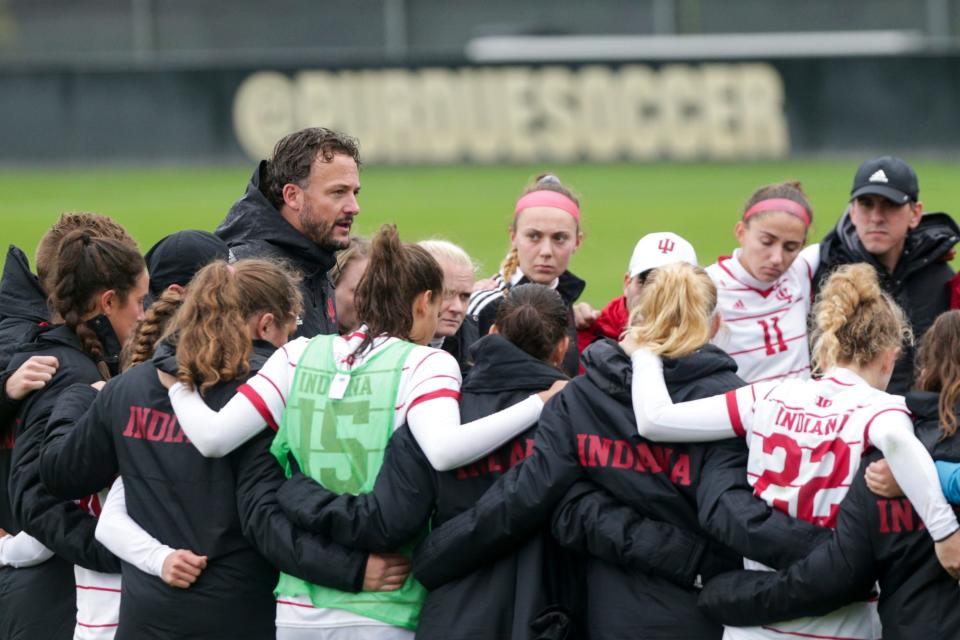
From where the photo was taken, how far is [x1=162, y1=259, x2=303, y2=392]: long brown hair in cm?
437

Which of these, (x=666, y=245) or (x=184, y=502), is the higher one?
(x=666, y=245)

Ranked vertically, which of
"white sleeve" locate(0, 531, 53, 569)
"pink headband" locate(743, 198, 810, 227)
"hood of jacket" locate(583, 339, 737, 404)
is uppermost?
"pink headband" locate(743, 198, 810, 227)

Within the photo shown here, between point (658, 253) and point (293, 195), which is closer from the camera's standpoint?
point (658, 253)

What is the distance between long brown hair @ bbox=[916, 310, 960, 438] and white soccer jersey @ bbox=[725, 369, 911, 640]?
12cm

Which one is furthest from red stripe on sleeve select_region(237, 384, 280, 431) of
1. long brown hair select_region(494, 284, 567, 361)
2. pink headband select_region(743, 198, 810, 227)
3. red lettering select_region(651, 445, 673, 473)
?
pink headband select_region(743, 198, 810, 227)

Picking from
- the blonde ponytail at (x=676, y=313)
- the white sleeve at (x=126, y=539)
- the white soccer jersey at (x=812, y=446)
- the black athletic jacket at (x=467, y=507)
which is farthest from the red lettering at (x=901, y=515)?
the white sleeve at (x=126, y=539)

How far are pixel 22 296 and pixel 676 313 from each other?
255 cm

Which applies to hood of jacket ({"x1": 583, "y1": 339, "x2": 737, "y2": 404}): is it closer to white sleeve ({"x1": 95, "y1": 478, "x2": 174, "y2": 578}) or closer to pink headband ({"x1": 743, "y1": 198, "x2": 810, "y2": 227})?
white sleeve ({"x1": 95, "y1": 478, "x2": 174, "y2": 578})

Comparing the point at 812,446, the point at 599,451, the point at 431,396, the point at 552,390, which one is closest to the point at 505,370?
the point at 552,390

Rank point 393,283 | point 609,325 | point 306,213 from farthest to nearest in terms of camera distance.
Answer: point 609,325
point 306,213
point 393,283

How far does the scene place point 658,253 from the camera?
5.19 metres

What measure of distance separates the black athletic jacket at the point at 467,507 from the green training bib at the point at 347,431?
0.06 metres

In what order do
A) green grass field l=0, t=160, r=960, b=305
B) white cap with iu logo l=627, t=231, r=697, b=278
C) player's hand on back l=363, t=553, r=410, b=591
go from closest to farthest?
1. player's hand on back l=363, t=553, r=410, b=591
2. white cap with iu logo l=627, t=231, r=697, b=278
3. green grass field l=0, t=160, r=960, b=305

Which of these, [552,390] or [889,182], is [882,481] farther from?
[889,182]
